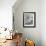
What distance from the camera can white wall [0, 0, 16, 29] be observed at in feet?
13.0

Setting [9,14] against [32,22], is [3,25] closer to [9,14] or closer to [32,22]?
[9,14]

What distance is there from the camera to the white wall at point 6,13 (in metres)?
3.96

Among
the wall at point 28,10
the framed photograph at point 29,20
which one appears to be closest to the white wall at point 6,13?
the wall at point 28,10

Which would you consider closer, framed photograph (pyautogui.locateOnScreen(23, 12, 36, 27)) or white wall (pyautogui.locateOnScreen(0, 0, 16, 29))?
white wall (pyautogui.locateOnScreen(0, 0, 16, 29))

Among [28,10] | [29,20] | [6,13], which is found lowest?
[29,20]

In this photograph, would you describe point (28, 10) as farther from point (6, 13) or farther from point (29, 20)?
point (6, 13)

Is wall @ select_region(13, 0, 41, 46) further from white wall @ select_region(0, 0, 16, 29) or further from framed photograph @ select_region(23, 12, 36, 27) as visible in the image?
white wall @ select_region(0, 0, 16, 29)

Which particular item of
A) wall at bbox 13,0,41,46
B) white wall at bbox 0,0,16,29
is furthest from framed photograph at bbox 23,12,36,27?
white wall at bbox 0,0,16,29

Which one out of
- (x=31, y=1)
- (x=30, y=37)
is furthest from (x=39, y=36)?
(x=31, y=1)

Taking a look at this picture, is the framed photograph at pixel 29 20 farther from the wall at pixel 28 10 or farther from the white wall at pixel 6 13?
the white wall at pixel 6 13

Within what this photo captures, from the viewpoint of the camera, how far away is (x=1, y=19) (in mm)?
4062

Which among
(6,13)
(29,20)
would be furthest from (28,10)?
(6,13)

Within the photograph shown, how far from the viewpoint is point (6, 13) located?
4000mm

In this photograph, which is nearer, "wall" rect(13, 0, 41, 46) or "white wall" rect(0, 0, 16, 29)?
"white wall" rect(0, 0, 16, 29)
